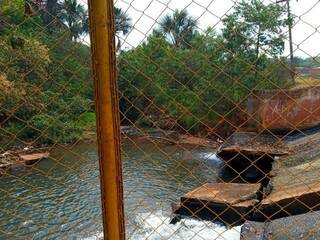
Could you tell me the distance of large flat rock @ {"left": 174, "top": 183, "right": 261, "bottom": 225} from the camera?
633 centimetres

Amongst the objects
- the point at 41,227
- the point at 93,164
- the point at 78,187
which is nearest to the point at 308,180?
the point at 41,227

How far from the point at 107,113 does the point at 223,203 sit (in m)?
5.50

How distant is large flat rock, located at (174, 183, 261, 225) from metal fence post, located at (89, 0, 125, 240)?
4.80 meters

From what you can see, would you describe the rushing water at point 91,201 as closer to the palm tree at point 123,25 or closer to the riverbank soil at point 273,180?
the riverbank soil at point 273,180

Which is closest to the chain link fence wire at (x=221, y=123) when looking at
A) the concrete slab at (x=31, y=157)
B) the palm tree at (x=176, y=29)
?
the palm tree at (x=176, y=29)

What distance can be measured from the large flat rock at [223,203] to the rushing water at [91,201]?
0.22 m

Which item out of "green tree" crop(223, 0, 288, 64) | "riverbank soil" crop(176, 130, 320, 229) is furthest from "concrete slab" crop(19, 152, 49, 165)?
"green tree" crop(223, 0, 288, 64)

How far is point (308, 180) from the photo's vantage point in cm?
616

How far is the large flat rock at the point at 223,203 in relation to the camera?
6328 mm

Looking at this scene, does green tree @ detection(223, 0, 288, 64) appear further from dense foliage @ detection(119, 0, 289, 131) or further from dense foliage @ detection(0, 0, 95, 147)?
dense foliage @ detection(0, 0, 95, 147)

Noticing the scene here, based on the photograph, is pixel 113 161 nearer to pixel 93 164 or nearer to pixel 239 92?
pixel 239 92

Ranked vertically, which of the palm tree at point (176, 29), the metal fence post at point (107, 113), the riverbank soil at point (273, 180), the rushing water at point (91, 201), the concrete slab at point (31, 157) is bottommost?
the rushing water at point (91, 201)

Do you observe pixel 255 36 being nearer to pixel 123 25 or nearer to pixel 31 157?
pixel 123 25

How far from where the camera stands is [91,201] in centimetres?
840
